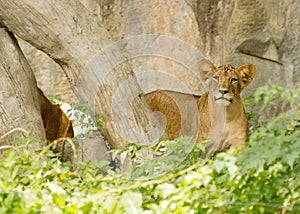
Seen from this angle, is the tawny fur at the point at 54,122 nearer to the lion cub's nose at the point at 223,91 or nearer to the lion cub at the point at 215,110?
the lion cub at the point at 215,110

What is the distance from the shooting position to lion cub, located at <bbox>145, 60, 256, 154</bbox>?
18.3 ft

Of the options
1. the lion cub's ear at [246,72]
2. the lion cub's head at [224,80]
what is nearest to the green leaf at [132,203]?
the lion cub's head at [224,80]

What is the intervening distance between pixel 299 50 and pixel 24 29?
2586 mm

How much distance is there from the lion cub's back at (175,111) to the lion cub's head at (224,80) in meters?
0.49

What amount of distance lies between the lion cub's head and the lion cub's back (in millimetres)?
491

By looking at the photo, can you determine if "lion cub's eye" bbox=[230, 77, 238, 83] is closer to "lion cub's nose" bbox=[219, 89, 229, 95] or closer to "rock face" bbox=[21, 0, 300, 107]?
"lion cub's nose" bbox=[219, 89, 229, 95]

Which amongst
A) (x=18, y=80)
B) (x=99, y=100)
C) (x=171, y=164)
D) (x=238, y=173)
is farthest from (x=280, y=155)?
(x=18, y=80)

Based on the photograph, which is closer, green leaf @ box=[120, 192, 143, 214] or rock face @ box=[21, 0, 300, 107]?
green leaf @ box=[120, 192, 143, 214]

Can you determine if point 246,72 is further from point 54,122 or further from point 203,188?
point 203,188

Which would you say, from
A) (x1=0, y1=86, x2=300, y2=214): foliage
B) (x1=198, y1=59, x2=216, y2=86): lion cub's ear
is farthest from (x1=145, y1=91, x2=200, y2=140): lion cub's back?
(x1=0, y1=86, x2=300, y2=214): foliage

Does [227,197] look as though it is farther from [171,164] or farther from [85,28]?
[85,28]

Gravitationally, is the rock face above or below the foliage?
above

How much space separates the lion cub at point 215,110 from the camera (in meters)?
5.58

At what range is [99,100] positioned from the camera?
5.11 meters
